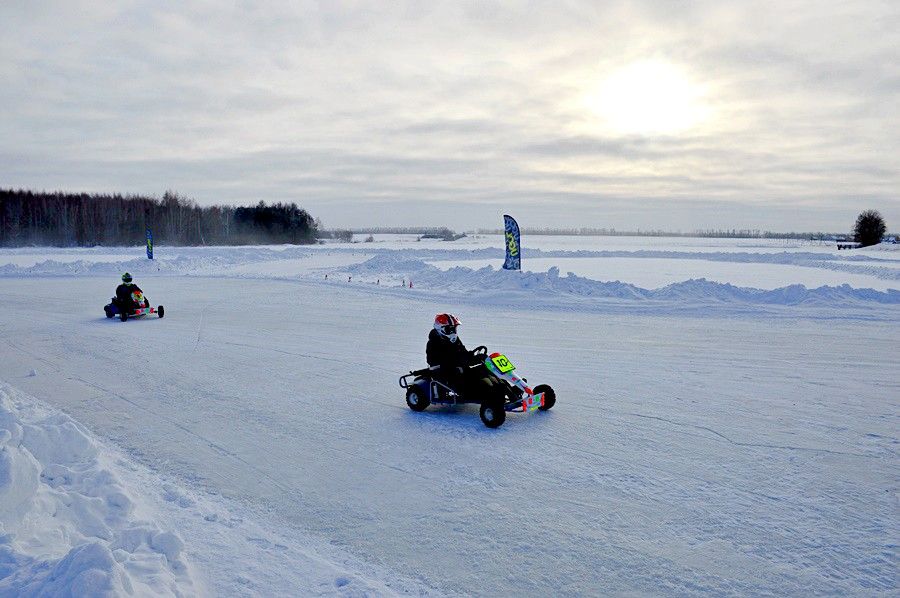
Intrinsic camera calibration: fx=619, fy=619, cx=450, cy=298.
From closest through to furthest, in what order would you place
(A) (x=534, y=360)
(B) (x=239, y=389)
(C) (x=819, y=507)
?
(C) (x=819, y=507)
(B) (x=239, y=389)
(A) (x=534, y=360)

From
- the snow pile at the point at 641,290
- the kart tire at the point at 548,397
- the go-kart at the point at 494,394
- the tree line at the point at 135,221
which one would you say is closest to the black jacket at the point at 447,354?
the go-kart at the point at 494,394

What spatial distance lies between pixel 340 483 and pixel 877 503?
16.1 feet

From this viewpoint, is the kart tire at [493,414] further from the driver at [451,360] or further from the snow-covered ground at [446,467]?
the driver at [451,360]

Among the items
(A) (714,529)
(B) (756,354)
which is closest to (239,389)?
(A) (714,529)

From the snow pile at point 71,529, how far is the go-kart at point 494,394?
12.9 feet

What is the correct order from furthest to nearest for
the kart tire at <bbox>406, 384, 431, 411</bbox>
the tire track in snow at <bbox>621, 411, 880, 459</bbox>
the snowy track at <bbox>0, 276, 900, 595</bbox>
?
the kart tire at <bbox>406, 384, 431, 411</bbox> < the tire track in snow at <bbox>621, 411, 880, 459</bbox> < the snowy track at <bbox>0, 276, 900, 595</bbox>

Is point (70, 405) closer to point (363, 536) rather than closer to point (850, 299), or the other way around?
point (363, 536)

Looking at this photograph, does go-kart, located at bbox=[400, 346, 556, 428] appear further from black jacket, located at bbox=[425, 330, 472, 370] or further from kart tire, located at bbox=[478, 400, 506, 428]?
black jacket, located at bbox=[425, 330, 472, 370]

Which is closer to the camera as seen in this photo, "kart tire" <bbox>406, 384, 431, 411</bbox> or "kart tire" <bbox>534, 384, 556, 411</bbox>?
"kart tire" <bbox>534, 384, 556, 411</bbox>

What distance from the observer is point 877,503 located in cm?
551

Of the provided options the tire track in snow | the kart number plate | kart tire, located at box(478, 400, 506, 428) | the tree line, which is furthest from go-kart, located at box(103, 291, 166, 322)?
the tree line

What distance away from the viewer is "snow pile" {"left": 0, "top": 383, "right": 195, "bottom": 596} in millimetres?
3514

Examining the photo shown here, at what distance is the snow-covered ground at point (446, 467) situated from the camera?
438cm

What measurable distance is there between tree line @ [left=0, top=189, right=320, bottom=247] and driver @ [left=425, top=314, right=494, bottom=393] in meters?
84.2
